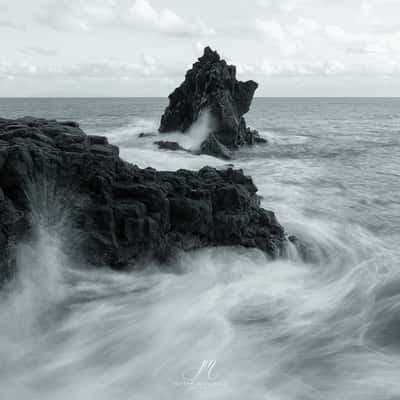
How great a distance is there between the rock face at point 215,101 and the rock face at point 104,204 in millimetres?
22985

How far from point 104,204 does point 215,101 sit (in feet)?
88.7

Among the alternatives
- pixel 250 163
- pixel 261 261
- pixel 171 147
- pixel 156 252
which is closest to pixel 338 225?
pixel 261 261

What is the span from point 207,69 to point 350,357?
1346 inches

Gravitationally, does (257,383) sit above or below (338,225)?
below

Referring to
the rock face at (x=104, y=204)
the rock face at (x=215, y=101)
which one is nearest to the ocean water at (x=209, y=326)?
the rock face at (x=104, y=204)

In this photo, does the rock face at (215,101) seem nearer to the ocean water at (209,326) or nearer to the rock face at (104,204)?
the ocean water at (209,326)

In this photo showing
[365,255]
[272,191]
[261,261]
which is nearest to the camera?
[261,261]

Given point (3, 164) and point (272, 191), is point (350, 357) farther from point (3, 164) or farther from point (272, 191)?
point (272, 191)

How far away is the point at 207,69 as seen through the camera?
3894 cm

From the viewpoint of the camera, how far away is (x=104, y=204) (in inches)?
414

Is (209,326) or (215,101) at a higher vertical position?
(215,101)

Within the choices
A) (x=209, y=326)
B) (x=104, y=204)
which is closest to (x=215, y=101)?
(x=104, y=204)

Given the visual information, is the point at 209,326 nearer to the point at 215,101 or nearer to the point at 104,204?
the point at 104,204

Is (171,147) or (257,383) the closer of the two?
(257,383)
